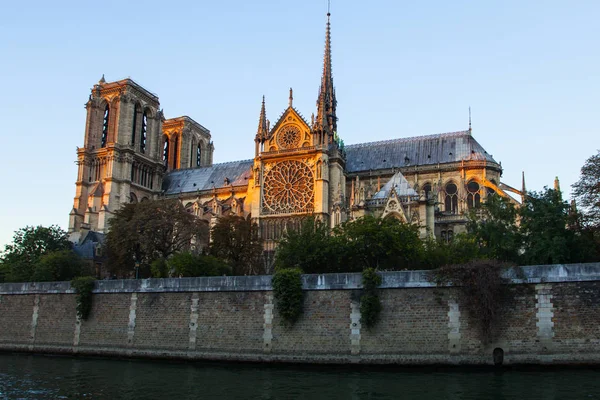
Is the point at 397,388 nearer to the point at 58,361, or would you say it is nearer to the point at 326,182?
the point at 58,361

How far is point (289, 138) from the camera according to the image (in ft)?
189

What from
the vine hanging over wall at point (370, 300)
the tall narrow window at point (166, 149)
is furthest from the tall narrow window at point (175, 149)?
the vine hanging over wall at point (370, 300)

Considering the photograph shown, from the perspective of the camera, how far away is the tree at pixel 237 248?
4381 cm

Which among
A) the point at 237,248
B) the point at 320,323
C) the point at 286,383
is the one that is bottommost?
the point at 286,383

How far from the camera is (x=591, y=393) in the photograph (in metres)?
18.2

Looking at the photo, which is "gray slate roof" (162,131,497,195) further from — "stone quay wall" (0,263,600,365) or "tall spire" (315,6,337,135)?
"stone quay wall" (0,263,600,365)

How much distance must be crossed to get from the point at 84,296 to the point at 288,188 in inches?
1021

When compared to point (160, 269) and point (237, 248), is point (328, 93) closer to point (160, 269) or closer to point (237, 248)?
point (237, 248)

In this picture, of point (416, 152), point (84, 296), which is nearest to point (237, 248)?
point (84, 296)

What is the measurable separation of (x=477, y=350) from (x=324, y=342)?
6409mm

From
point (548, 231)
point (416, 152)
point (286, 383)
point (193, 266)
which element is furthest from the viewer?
point (416, 152)

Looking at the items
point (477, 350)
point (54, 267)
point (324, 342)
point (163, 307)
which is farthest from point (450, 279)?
point (54, 267)

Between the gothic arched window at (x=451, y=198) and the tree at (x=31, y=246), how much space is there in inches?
1276

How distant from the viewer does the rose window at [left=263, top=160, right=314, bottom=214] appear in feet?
180
